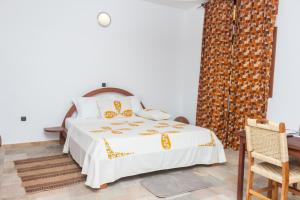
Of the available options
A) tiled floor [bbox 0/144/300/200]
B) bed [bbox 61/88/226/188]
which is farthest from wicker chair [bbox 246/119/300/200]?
bed [bbox 61/88/226/188]

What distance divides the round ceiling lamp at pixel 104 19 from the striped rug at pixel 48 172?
2438mm

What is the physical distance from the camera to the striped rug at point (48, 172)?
2878 millimetres

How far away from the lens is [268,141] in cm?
217

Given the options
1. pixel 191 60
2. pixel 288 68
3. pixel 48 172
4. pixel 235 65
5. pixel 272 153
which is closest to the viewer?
pixel 272 153

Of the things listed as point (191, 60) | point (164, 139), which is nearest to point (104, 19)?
point (191, 60)

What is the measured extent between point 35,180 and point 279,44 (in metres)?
3.78

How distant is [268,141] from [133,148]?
1.51 m

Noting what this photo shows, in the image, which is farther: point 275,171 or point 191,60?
point 191,60

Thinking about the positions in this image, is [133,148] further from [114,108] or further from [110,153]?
[114,108]

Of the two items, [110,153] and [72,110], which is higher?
[72,110]

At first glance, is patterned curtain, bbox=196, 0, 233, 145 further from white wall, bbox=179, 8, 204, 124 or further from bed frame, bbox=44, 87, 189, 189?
bed frame, bbox=44, 87, 189, 189

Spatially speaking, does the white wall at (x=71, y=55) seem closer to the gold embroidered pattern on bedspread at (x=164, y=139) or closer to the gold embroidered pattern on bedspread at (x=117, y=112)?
the gold embroidered pattern on bedspread at (x=117, y=112)

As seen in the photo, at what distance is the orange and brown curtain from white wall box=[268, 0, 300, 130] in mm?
173

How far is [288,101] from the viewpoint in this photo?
146 inches
